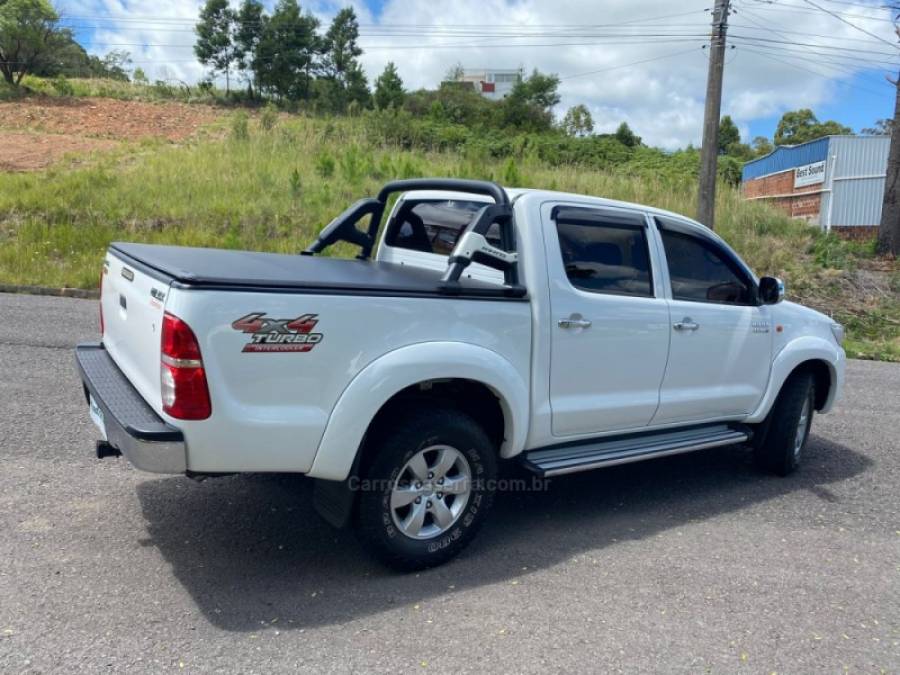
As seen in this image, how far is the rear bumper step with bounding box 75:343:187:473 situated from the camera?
3.18 meters

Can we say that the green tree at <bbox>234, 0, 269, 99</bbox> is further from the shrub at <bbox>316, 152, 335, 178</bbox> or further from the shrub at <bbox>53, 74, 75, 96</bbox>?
the shrub at <bbox>316, 152, 335, 178</bbox>

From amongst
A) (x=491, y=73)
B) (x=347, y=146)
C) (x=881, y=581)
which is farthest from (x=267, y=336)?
(x=491, y=73)

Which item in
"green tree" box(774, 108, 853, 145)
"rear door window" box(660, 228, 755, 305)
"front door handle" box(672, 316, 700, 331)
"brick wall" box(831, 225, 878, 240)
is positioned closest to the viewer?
"front door handle" box(672, 316, 700, 331)

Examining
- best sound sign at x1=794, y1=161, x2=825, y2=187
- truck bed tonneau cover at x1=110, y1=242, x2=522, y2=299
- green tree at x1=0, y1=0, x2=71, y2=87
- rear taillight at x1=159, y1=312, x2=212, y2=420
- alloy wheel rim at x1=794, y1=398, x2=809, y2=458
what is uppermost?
green tree at x1=0, y1=0, x2=71, y2=87

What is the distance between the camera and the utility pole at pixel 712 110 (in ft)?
46.9

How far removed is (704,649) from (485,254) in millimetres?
2140

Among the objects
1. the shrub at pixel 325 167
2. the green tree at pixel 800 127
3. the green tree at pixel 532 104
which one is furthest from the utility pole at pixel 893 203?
the green tree at pixel 800 127

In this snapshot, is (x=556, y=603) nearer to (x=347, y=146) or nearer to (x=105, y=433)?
(x=105, y=433)

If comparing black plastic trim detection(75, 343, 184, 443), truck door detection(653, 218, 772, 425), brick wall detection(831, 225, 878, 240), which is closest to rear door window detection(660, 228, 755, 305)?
truck door detection(653, 218, 772, 425)

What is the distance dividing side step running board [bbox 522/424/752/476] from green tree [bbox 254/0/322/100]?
4803 centimetres

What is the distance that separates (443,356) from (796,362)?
3160mm

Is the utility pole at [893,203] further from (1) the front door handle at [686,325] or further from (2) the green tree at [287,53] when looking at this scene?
(2) the green tree at [287,53]

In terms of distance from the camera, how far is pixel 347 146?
22.8m

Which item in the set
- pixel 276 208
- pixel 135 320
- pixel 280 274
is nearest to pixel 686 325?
pixel 280 274
